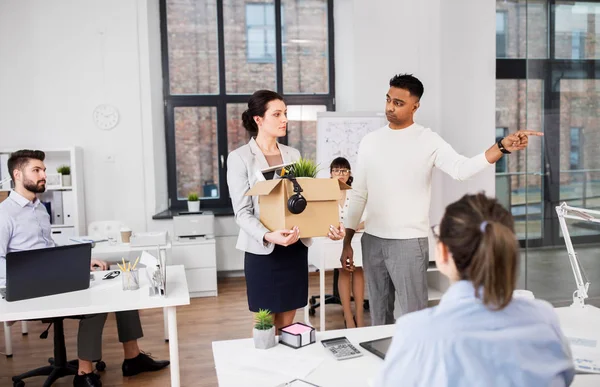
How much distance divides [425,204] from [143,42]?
4.38 m

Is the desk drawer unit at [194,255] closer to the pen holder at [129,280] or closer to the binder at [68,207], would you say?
the binder at [68,207]

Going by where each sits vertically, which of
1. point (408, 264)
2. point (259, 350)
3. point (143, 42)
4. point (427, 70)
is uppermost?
point (143, 42)

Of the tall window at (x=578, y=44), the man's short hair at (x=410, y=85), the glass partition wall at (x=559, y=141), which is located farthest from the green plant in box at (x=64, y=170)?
the tall window at (x=578, y=44)

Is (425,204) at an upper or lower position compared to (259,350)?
upper

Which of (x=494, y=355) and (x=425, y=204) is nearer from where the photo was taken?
(x=494, y=355)

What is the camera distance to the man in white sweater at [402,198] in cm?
249

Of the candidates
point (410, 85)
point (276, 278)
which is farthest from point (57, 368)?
point (410, 85)

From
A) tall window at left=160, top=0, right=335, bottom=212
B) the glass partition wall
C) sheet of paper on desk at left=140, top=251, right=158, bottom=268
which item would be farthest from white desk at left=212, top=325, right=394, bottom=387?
tall window at left=160, top=0, right=335, bottom=212

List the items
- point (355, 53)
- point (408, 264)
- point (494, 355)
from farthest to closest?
1. point (355, 53)
2. point (408, 264)
3. point (494, 355)

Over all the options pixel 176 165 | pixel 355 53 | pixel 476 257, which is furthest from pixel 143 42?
pixel 476 257

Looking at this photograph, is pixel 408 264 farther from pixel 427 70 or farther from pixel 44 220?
pixel 427 70

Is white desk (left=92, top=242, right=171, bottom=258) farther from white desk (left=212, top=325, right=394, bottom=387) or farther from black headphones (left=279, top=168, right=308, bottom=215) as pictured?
white desk (left=212, top=325, right=394, bottom=387)

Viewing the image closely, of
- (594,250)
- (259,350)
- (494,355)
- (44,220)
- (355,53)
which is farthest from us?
(355,53)

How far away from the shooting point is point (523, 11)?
3.98m
